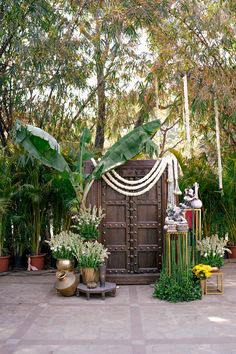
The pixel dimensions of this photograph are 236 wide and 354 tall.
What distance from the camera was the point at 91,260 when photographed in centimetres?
611

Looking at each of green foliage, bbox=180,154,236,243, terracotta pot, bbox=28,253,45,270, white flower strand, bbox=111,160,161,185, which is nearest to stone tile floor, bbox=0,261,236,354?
white flower strand, bbox=111,160,161,185

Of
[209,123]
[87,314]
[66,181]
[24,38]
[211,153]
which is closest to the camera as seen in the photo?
[87,314]

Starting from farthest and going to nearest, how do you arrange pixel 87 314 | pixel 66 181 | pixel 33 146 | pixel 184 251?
pixel 66 181
pixel 33 146
pixel 184 251
pixel 87 314

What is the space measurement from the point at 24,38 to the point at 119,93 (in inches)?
97.9

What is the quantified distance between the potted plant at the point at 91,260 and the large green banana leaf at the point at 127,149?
106 centimetres

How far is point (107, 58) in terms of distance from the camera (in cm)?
925

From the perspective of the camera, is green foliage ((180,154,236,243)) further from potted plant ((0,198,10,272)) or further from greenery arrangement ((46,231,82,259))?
potted plant ((0,198,10,272))

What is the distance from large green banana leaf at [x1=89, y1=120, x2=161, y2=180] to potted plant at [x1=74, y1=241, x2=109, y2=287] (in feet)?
3.48

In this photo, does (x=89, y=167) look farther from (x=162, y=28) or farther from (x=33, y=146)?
(x=162, y=28)

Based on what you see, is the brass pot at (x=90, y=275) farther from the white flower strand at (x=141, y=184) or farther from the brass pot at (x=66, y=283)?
the white flower strand at (x=141, y=184)

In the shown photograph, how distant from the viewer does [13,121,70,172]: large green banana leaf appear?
6289 mm

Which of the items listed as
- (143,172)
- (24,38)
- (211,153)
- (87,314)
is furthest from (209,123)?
(87,314)

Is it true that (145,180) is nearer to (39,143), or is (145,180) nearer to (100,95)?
(39,143)

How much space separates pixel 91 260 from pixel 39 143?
1.80 m
